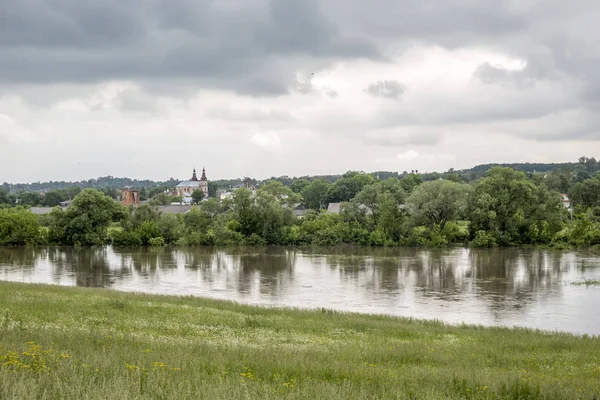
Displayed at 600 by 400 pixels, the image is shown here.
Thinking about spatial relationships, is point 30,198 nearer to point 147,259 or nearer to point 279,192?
point 279,192

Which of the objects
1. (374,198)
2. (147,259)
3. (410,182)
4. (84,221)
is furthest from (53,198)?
(147,259)

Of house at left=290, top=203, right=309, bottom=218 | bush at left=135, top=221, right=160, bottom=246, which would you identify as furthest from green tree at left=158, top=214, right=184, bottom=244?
house at left=290, top=203, right=309, bottom=218

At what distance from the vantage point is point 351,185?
502 feet

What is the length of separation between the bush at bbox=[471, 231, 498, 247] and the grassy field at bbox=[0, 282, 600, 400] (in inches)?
1957

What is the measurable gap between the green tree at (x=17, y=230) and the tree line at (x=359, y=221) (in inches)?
4.9

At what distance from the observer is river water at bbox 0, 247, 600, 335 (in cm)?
3173

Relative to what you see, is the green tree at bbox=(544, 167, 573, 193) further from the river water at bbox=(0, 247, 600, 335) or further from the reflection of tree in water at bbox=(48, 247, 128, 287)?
the reflection of tree in water at bbox=(48, 247, 128, 287)

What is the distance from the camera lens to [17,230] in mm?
77500

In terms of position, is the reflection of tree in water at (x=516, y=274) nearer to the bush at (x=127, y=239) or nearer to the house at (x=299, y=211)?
the house at (x=299, y=211)

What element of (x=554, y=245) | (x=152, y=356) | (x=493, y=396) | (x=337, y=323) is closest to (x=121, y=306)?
(x=337, y=323)

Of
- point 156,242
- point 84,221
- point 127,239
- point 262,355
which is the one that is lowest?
point 156,242

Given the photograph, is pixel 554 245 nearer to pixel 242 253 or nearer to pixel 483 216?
pixel 483 216

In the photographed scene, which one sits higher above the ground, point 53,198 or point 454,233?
point 53,198

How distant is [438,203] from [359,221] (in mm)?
12226
